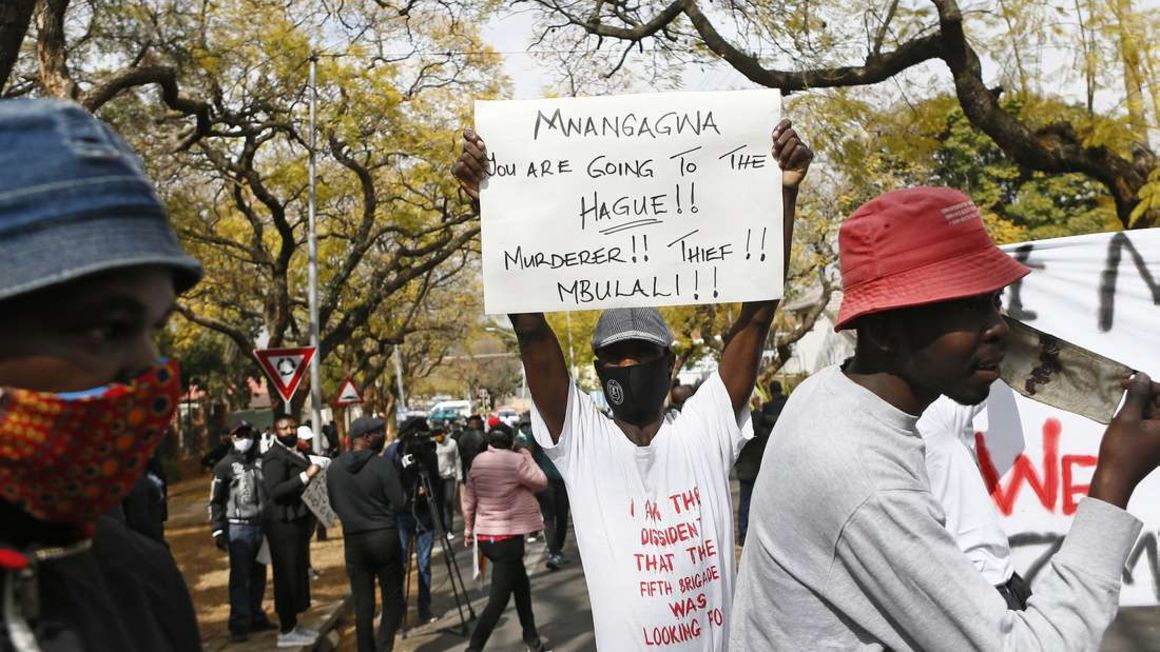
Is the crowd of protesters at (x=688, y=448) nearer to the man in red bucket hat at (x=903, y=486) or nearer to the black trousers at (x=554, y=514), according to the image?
the man in red bucket hat at (x=903, y=486)

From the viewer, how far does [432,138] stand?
1891cm

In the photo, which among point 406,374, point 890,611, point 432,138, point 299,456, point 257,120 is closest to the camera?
point 890,611

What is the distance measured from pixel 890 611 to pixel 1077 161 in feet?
25.1

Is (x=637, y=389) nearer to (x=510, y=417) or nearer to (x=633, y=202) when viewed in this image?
(x=633, y=202)

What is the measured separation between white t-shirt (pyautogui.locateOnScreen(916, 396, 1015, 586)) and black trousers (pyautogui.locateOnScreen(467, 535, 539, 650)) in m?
4.92

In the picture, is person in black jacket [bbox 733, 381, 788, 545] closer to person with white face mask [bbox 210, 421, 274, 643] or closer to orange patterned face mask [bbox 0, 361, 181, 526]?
person with white face mask [bbox 210, 421, 274, 643]

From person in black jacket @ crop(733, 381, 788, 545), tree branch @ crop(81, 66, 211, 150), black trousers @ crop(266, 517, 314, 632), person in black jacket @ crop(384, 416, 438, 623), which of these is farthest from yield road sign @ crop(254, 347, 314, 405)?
person in black jacket @ crop(733, 381, 788, 545)

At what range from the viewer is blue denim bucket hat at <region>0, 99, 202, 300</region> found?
3.39 ft

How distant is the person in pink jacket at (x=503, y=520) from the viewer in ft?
26.9

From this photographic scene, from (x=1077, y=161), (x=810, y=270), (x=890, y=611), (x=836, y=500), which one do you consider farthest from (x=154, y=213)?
(x=810, y=270)

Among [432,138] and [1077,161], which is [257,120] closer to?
[432,138]

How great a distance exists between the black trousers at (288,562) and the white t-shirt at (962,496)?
6.56m

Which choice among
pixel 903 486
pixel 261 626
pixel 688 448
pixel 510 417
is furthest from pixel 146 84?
pixel 510 417

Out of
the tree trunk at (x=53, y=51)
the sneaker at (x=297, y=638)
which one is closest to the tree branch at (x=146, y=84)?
the tree trunk at (x=53, y=51)
